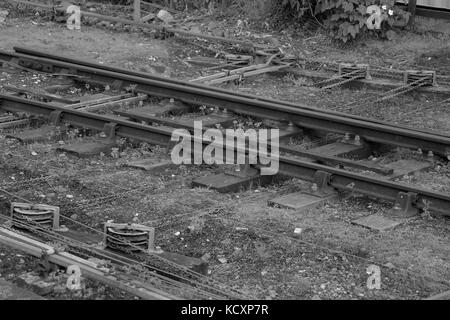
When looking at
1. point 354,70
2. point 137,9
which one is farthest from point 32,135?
point 137,9

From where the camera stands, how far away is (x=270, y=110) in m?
12.1

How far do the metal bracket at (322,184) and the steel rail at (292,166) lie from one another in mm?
34

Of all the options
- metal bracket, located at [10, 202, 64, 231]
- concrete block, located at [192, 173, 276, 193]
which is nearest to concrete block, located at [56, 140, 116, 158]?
concrete block, located at [192, 173, 276, 193]

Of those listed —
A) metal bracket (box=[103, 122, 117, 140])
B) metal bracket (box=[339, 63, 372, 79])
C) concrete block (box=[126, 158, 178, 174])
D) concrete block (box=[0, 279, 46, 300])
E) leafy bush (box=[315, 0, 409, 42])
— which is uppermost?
leafy bush (box=[315, 0, 409, 42])

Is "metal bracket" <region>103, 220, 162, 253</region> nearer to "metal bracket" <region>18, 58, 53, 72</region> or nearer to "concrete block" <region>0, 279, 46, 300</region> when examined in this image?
"concrete block" <region>0, 279, 46, 300</region>

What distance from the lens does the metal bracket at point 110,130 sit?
11273 mm

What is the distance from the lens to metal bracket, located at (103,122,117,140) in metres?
11.3

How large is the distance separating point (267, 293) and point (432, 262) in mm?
1492

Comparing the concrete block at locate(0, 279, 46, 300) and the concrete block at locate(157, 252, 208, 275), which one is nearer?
the concrete block at locate(0, 279, 46, 300)

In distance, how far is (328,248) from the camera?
8258 millimetres

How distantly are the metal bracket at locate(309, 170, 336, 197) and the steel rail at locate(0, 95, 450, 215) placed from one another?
0.03 meters

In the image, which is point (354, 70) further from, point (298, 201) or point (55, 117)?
point (298, 201)

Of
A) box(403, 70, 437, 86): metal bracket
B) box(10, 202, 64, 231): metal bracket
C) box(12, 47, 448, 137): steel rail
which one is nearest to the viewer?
box(10, 202, 64, 231): metal bracket
